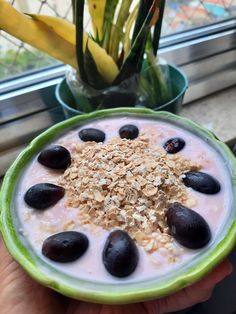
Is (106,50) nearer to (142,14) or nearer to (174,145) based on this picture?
(142,14)

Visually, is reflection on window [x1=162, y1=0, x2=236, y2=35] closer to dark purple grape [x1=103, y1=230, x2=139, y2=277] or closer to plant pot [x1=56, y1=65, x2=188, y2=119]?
plant pot [x1=56, y1=65, x2=188, y2=119]

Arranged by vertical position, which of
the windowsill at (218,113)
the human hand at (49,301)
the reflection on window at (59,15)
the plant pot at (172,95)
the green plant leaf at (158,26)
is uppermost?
the green plant leaf at (158,26)

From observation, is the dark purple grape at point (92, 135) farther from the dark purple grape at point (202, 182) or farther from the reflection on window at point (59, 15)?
the reflection on window at point (59, 15)

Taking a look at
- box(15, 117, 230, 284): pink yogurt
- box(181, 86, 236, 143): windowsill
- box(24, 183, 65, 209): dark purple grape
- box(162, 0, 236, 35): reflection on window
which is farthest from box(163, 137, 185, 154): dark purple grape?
box(162, 0, 236, 35): reflection on window

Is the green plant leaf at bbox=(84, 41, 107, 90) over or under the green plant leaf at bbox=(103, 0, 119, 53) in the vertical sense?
under

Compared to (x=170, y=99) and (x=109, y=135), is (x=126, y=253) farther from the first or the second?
(x=170, y=99)

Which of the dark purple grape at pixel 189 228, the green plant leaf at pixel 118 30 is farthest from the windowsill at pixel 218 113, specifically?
the dark purple grape at pixel 189 228
